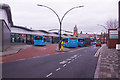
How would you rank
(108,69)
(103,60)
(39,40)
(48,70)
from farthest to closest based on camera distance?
(39,40) → (103,60) → (48,70) → (108,69)

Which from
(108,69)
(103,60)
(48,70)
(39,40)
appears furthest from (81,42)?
(48,70)

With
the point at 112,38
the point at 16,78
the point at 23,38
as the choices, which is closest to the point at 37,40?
the point at 23,38

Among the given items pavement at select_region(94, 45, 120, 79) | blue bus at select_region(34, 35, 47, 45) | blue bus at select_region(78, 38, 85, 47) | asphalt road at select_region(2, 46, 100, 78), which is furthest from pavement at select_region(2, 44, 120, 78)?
blue bus at select_region(78, 38, 85, 47)

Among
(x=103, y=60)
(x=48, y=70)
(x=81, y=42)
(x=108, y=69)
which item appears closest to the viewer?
(x=108, y=69)

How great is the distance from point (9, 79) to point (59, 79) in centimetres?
231

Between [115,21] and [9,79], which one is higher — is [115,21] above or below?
above

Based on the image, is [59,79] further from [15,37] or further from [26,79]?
[15,37]

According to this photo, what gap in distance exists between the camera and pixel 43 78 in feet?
19.0

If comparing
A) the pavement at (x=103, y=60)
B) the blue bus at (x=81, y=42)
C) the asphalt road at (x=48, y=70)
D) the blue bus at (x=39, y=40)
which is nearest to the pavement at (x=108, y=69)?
the pavement at (x=103, y=60)

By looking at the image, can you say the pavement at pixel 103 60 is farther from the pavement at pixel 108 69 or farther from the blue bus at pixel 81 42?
the blue bus at pixel 81 42

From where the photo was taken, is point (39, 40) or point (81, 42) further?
point (81, 42)

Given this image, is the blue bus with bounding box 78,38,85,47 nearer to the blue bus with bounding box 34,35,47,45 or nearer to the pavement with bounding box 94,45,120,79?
the blue bus with bounding box 34,35,47,45

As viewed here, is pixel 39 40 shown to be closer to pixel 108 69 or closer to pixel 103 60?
pixel 103 60

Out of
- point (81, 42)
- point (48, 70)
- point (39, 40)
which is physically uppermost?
point (39, 40)
